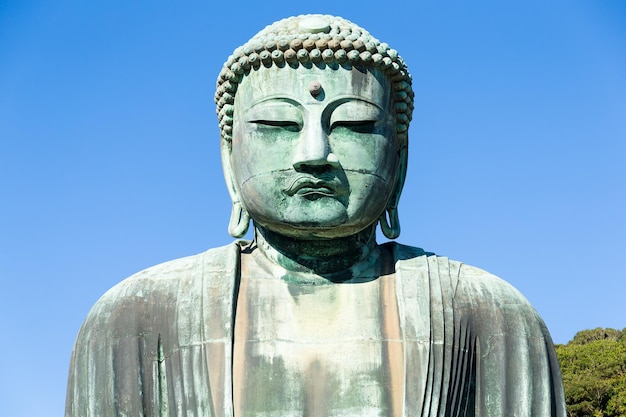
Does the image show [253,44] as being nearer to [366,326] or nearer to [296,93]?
[296,93]

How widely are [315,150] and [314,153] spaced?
0.03 metres

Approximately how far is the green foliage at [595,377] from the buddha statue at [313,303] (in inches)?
1745

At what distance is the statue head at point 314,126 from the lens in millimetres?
12102

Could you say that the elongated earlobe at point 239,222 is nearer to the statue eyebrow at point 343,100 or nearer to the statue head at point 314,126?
the statue head at point 314,126

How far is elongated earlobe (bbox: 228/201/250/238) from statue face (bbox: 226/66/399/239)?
28 centimetres

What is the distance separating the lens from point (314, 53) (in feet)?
40.3

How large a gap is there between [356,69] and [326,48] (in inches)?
13.1

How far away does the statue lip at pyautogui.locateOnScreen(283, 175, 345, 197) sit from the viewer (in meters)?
12.0

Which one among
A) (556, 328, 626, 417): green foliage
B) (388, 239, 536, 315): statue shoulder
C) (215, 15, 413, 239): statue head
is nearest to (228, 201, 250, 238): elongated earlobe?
(215, 15, 413, 239): statue head

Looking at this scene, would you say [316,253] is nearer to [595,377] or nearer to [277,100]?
[277,100]

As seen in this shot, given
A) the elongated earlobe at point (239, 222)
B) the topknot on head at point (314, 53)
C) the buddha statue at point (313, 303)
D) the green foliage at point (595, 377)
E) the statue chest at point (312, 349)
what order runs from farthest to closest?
1. the green foliage at point (595, 377)
2. the elongated earlobe at point (239, 222)
3. the topknot on head at point (314, 53)
4. the buddha statue at point (313, 303)
5. the statue chest at point (312, 349)

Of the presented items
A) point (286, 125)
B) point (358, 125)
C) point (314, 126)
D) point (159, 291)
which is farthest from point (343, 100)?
point (159, 291)

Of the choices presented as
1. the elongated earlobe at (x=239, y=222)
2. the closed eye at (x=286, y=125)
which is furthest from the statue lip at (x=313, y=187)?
the elongated earlobe at (x=239, y=222)

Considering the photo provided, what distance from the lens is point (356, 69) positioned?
12.4 m
